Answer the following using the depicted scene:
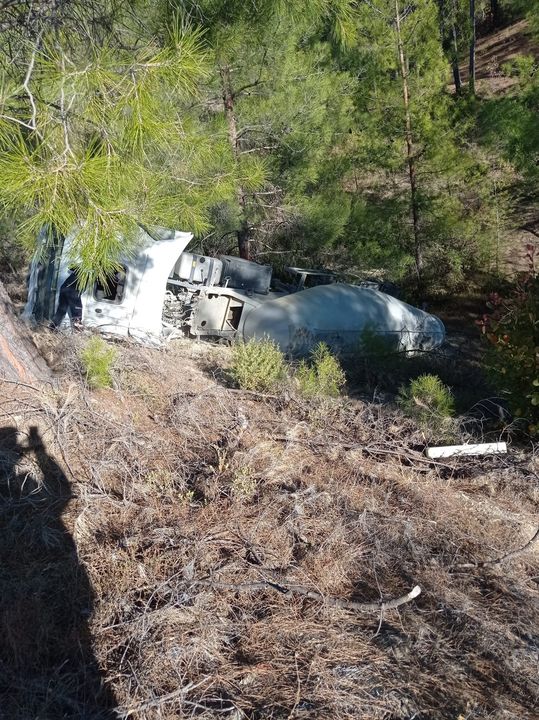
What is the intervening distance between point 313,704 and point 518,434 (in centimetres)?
399

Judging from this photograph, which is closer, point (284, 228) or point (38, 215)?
point (38, 215)

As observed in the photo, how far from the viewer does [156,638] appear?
2.95 metres

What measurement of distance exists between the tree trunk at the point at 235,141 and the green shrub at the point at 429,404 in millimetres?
5203

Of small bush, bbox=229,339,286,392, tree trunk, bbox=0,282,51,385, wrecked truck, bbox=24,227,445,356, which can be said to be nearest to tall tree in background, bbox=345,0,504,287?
wrecked truck, bbox=24,227,445,356

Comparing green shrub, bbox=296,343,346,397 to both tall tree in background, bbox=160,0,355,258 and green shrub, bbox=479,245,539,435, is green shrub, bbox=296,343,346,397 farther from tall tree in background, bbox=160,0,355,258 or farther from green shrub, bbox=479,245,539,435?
tall tree in background, bbox=160,0,355,258

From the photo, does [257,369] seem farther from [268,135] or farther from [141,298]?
[268,135]

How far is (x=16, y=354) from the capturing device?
504 cm

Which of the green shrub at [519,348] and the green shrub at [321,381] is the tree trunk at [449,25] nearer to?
the green shrub at [519,348]

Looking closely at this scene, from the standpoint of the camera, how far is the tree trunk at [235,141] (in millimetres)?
10741

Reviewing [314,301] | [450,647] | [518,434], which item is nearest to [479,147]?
[314,301]

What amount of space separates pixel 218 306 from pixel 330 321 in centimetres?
170

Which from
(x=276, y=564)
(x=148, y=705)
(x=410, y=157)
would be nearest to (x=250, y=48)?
(x=410, y=157)

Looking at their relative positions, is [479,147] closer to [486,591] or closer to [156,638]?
[486,591]

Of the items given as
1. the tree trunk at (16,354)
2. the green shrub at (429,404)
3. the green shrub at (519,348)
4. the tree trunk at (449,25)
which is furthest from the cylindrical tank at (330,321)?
the tree trunk at (449,25)
